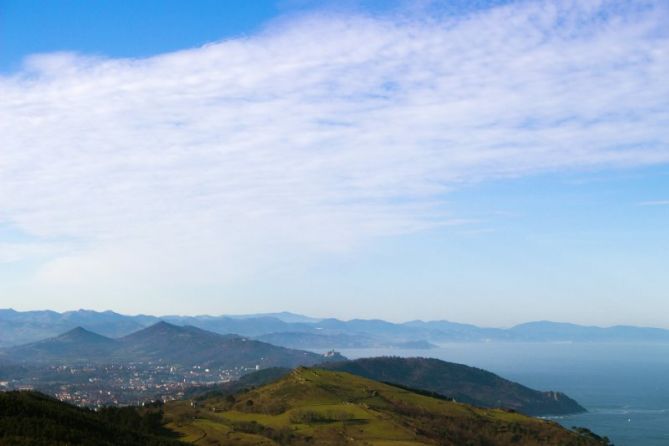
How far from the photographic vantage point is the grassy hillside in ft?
374

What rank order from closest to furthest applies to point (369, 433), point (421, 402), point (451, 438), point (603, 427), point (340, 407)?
point (369, 433) < point (451, 438) < point (340, 407) < point (421, 402) < point (603, 427)

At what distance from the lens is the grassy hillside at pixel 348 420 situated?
11400cm

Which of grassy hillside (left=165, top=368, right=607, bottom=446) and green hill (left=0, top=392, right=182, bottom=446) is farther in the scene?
grassy hillside (left=165, top=368, right=607, bottom=446)

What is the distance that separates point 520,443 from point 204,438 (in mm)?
62558

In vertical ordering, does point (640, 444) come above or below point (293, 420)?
below

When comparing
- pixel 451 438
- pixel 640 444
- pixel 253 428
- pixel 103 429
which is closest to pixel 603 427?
pixel 640 444

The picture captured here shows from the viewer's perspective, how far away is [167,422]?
12094 cm

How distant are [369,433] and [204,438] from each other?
98.0 feet

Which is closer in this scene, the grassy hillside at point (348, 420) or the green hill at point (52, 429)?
the green hill at point (52, 429)

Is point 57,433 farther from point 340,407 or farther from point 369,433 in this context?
point 340,407

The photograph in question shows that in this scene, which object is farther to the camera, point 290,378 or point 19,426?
point 290,378

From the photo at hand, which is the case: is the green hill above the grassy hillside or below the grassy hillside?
above

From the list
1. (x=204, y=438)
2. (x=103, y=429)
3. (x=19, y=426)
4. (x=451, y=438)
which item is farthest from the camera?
(x=451, y=438)

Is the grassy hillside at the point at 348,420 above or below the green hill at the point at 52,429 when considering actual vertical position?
below
